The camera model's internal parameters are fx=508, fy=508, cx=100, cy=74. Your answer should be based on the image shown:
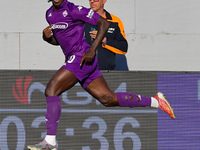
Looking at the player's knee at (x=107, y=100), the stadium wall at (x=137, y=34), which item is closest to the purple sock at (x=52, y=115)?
the player's knee at (x=107, y=100)

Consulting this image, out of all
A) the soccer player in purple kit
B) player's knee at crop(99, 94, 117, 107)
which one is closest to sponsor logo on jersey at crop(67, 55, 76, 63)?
the soccer player in purple kit

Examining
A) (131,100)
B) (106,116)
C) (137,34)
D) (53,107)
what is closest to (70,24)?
(53,107)

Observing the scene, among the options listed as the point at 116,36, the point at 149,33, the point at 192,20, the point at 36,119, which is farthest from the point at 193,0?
the point at 36,119

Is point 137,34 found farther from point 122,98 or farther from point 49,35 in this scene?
point 49,35

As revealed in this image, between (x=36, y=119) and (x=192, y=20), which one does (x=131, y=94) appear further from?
(x=192, y=20)

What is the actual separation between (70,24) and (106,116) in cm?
160

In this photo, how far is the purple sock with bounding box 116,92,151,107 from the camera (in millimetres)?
6070

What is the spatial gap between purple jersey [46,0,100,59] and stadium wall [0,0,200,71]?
3.37 m

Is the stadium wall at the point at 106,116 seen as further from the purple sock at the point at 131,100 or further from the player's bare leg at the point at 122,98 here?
the purple sock at the point at 131,100

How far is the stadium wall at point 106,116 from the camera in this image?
6.67m

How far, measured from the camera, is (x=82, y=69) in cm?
570

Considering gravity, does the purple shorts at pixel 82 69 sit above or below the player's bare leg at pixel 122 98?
above

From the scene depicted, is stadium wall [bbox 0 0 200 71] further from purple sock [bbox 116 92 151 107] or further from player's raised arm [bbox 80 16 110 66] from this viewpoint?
player's raised arm [bbox 80 16 110 66]

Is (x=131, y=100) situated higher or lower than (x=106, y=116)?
higher
